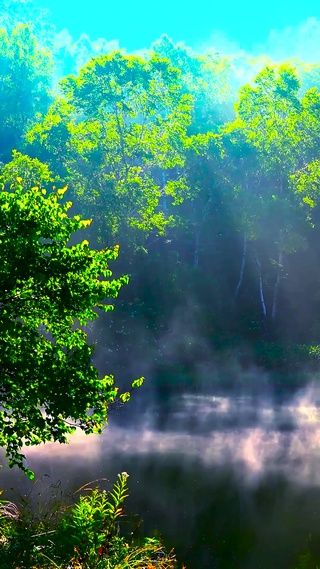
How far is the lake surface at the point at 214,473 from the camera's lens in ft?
61.3

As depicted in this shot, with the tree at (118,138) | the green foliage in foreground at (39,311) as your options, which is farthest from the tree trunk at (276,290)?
the green foliage in foreground at (39,311)

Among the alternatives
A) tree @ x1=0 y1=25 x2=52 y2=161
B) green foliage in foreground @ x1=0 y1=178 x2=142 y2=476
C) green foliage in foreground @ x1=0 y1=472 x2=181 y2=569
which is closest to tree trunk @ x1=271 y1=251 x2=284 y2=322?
tree @ x1=0 y1=25 x2=52 y2=161

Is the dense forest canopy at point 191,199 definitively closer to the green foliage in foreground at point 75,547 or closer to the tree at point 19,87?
the tree at point 19,87

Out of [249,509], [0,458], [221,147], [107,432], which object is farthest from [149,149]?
[249,509]

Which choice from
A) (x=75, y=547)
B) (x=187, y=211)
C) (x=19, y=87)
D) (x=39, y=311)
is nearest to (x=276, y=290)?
(x=187, y=211)

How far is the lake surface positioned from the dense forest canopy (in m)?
15.2

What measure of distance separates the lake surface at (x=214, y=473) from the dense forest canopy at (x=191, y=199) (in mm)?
15181

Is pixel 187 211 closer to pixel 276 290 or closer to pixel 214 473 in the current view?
pixel 276 290

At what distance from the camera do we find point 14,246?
14234 millimetres

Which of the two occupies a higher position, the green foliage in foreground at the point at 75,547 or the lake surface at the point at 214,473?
the lake surface at the point at 214,473

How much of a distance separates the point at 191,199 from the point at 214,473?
36.2 meters

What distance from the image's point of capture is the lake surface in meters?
18.7

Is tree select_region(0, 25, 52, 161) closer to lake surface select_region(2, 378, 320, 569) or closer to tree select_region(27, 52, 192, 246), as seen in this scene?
tree select_region(27, 52, 192, 246)

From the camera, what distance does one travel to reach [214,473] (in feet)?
82.3
